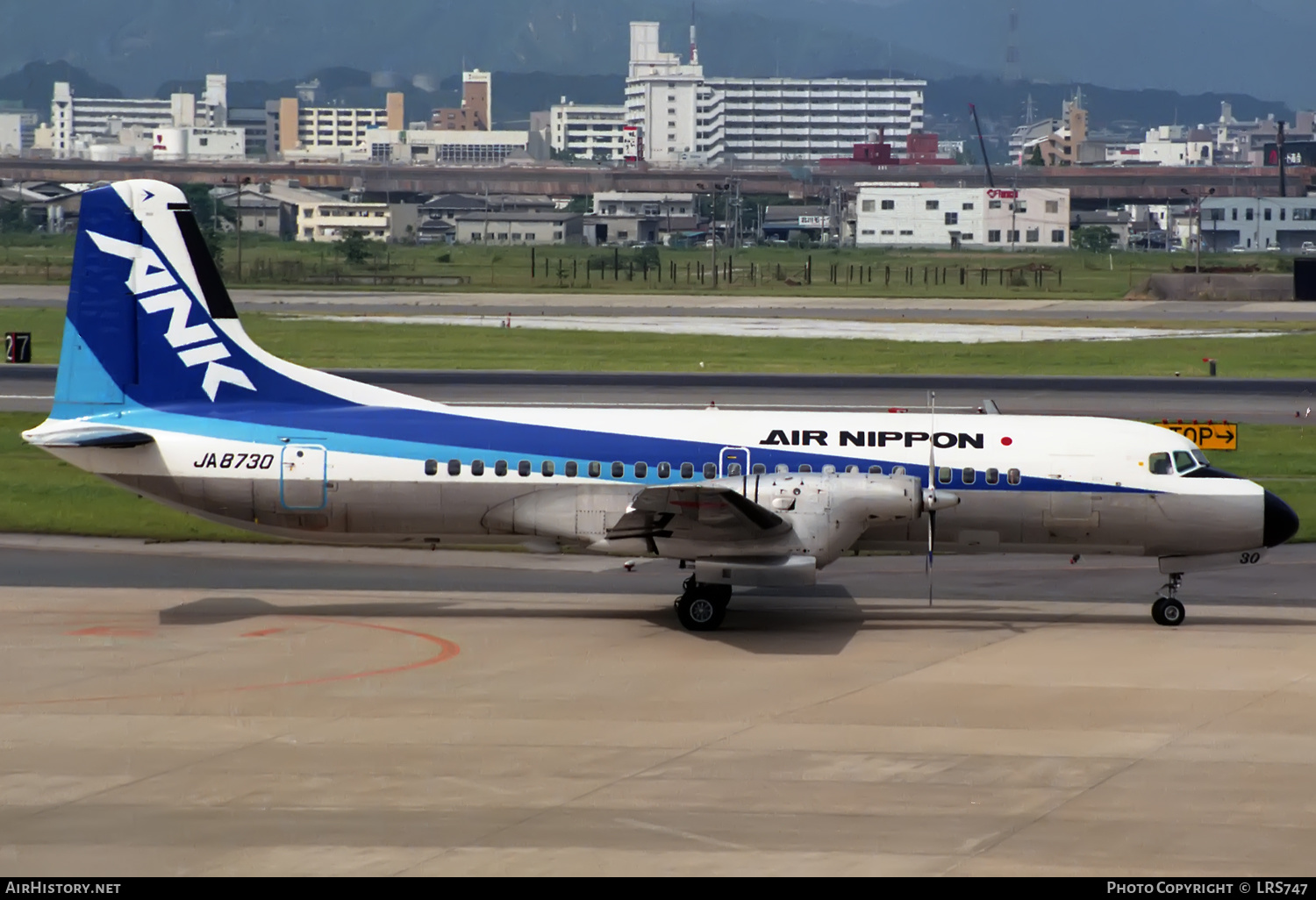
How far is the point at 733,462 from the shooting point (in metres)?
27.0

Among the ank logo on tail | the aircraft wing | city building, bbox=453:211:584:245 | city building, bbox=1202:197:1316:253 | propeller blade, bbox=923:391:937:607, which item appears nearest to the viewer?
the aircraft wing

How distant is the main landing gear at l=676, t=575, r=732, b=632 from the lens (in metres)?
26.1

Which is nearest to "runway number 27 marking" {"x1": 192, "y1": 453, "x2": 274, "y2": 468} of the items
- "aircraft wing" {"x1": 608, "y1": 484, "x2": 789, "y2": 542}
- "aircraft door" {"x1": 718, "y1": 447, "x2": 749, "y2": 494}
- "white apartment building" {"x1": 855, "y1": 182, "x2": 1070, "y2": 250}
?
"aircraft wing" {"x1": 608, "y1": 484, "x2": 789, "y2": 542}

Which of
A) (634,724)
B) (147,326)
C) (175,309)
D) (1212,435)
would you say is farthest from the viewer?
(1212,435)

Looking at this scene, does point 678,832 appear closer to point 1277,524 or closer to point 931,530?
point 931,530

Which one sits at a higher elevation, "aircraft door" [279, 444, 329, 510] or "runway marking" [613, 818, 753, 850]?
"aircraft door" [279, 444, 329, 510]

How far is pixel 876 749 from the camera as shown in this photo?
19422mm

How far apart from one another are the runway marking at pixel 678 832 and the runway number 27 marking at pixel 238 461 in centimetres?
1231

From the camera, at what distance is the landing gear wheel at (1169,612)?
2702 centimetres

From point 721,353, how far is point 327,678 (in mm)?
47147

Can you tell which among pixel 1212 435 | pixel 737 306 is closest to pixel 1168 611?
pixel 1212 435

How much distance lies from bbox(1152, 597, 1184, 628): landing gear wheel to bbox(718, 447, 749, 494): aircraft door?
23.3 ft

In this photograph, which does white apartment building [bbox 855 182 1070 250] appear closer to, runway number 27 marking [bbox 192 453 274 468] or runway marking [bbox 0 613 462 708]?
runway number 27 marking [bbox 192 453 274 468]

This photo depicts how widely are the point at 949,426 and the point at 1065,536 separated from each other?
266 cm
